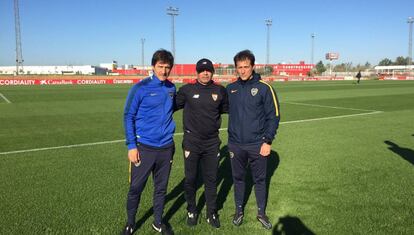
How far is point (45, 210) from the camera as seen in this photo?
178 inches

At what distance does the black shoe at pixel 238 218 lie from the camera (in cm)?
424

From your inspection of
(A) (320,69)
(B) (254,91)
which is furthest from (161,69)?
(A) (320,69)

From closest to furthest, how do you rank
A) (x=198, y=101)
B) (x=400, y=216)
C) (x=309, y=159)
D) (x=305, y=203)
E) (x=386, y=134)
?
(x=198, y=101)
(x=400, y=216)
(x=305, y=203)
(x=309, y=159)
(x=386, y=134)

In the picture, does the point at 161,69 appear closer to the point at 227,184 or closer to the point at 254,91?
the point at 254,91

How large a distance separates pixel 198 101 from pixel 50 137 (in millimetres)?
6642

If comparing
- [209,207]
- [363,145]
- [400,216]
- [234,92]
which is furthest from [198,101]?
[363,145]

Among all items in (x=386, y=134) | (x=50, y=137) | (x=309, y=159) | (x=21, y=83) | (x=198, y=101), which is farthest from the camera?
(x=21, y=83)

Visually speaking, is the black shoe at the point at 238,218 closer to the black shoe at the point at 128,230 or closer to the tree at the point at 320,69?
the black shoe at the point at 128,230

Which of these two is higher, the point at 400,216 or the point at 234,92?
the point at 234,92

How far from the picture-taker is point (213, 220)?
4.24 m

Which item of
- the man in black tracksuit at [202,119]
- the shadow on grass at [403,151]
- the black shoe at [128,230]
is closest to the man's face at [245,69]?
the man in black tracksuit at [202,119]

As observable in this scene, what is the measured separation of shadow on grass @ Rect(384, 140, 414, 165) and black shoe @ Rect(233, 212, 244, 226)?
4603 millimetres

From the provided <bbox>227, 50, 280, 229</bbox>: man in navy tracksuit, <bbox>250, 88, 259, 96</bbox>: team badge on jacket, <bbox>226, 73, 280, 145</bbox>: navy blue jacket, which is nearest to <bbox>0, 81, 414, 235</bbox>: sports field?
<bbox>227, 50, 280, 229</bbox>: man in navy tracksuit

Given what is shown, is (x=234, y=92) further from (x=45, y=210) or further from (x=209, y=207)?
(x=45, y=210)
